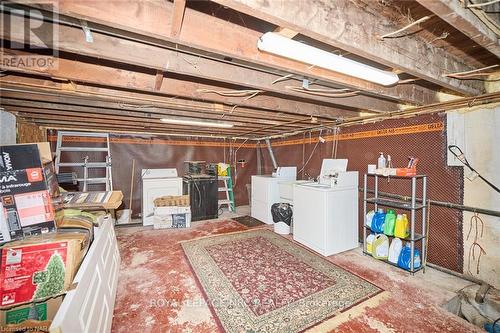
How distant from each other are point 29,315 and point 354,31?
2.38 meters

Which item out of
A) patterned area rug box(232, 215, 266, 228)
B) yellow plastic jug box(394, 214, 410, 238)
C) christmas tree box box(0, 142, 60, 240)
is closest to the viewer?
christmas tree box box(0, 142, 60, 240)

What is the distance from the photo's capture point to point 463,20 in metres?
1.03

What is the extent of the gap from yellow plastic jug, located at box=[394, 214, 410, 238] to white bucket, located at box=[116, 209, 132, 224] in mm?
4954

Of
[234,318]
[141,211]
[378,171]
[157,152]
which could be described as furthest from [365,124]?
[141,211]

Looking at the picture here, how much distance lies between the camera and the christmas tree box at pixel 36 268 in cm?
111

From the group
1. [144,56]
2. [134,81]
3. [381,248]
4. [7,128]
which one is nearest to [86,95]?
[134,81]

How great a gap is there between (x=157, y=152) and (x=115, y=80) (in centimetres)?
359

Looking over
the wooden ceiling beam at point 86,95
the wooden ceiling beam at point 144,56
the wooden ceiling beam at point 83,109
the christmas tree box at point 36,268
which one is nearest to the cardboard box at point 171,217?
the wooden ceiling beam at point 83,109

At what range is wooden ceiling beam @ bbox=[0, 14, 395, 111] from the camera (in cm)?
118

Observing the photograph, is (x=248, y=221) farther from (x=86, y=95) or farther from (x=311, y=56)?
(x=311, y=56)

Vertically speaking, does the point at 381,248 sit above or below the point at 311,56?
below

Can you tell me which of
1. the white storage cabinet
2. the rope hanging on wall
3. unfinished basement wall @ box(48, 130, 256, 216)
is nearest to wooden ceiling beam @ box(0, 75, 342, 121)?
the white storage cabinet

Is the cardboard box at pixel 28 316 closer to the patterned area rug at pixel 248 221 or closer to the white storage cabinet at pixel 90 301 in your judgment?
the white storage cabinet at pixel 90 301

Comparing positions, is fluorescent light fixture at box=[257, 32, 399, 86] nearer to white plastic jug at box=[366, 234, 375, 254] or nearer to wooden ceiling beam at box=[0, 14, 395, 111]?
wooden ceiling beam at box=[0, 14, 395, 111]
